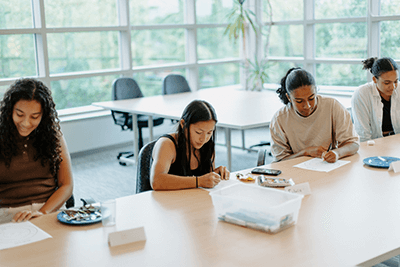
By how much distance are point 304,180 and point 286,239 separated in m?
0.71

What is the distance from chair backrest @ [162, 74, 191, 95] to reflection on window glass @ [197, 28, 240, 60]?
125cm

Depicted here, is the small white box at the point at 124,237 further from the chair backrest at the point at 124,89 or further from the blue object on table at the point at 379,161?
the chair backrest at the point at 124,89

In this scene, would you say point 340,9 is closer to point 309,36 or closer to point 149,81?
point 309,36

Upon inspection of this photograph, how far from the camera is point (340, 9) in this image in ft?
20.0

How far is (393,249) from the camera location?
1.47 m

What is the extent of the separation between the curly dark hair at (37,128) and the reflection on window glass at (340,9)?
15.7 ft

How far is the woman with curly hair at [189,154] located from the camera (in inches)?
85.7

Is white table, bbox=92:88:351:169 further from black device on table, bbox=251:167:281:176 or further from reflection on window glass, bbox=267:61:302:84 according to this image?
reflection on window glass, bbox=267:61:302:84

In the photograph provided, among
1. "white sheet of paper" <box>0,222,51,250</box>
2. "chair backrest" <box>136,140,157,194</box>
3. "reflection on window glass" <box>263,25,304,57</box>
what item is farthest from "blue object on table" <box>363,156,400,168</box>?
"reflection on window glass" <box>263,25,304,57</box>

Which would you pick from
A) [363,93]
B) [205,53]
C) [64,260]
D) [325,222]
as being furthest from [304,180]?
[205,53]

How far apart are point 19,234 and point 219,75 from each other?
5844mm

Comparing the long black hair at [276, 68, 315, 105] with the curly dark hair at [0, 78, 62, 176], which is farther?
the long black hair at [276, 68, 315, 105]

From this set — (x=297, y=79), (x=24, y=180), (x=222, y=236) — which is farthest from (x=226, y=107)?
(x=222, y=236)

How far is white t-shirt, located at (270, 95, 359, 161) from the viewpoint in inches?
108
